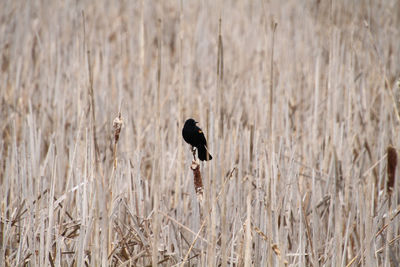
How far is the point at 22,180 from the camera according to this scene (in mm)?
1648

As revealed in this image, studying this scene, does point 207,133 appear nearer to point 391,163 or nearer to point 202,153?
point 202,153

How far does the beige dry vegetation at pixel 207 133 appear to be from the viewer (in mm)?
1379

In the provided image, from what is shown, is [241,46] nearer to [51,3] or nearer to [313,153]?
[313,153]

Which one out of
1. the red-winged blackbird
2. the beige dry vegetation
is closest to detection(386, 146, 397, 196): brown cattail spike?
the beige dry vegetation

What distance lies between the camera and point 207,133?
1154 mm

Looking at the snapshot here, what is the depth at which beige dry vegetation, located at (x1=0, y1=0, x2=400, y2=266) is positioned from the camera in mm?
1379

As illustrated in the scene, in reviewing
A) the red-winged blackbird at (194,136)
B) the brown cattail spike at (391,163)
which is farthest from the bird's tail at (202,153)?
the brown cattail spike at (391,163)

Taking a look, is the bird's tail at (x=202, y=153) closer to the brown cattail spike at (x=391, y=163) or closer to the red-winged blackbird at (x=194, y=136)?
the red-winged blackbird at (x=194, y=136)

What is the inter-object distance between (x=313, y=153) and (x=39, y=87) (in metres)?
1.66

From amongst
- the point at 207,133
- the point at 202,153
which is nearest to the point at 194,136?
the point at 202,153

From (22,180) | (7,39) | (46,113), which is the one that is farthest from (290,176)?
(7,39)

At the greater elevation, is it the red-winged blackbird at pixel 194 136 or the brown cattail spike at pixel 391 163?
the red-winged blackbird at pixel 194 136

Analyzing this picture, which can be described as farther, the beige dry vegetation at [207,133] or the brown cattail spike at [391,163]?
the beige dry vegetation at [207,133]

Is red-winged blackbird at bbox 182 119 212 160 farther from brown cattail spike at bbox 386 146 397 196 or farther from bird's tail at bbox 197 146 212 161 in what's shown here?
brown cattail spike at bbox 386 146 397 196
